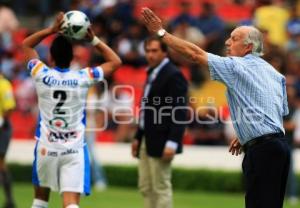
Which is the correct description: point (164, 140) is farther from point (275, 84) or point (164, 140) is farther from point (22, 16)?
point (22, 16)

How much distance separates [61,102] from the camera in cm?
1023

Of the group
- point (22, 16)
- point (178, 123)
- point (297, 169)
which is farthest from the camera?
point (22, 16)

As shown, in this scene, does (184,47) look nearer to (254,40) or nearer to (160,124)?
(254,40)

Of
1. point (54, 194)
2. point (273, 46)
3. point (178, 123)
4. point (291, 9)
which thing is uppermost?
point (291, 9)

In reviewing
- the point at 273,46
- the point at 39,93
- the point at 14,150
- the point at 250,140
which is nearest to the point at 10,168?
the point at 14,150

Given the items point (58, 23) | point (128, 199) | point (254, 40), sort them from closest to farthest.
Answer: point (254, 40) → point (58, 23) → point (128, 199)

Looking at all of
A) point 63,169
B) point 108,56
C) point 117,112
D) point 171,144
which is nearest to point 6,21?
point 117,112

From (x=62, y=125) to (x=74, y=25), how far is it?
Answer: 1.11 m

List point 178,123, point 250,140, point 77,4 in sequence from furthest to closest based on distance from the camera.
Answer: point 77,4, point 178,123, point 250,140

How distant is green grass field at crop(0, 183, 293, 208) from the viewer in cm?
1561

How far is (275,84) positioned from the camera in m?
9.44

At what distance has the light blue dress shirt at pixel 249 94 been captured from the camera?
919cm

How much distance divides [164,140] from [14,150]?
8018 millimetres

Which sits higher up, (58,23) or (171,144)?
(58,23)
